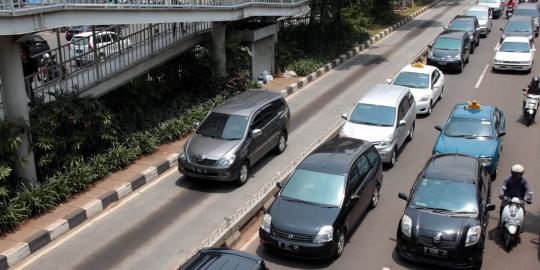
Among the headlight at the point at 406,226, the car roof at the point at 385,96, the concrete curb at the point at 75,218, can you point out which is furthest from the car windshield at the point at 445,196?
the concrete curb at the point at 75,218

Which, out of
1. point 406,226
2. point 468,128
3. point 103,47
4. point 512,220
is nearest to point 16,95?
point 103,47

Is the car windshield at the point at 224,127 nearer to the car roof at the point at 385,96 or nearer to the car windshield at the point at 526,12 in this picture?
the car roof at the point at 385,96

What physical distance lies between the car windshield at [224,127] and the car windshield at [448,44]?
1400 cm

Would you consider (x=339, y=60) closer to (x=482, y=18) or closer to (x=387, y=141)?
(x=482, y=18)

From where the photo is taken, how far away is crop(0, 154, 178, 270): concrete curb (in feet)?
37.2

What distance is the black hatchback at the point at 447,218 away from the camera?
10.2 m

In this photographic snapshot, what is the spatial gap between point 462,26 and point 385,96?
15985mm

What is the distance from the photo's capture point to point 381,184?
14.1 m

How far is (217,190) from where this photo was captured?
47.3 feet

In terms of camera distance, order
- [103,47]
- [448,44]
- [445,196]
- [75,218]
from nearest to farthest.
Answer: [445,196] < [75,218] < [103,47] < [448,44]

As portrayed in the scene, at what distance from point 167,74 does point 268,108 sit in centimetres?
562

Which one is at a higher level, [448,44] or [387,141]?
[448,44]

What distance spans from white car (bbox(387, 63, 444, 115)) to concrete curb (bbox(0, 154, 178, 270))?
8.73 meters

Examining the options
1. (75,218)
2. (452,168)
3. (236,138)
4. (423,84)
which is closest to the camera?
(452,168)
